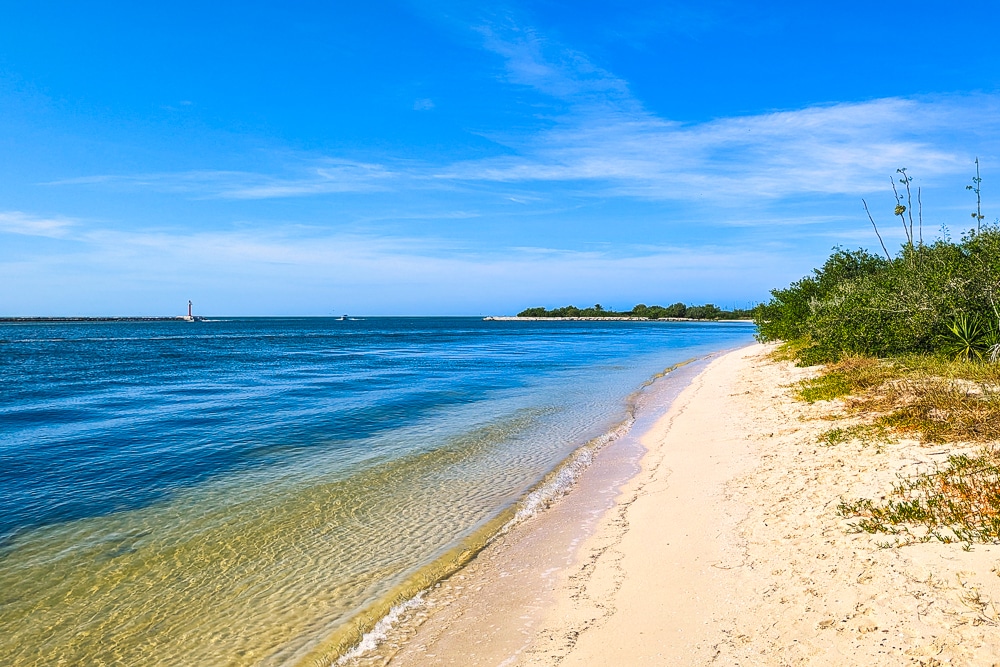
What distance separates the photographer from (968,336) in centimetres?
1631

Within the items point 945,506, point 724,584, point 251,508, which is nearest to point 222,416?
point 251,508

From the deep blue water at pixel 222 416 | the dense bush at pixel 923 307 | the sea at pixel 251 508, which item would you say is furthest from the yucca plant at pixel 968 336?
the deep blue water at pixel 222 416

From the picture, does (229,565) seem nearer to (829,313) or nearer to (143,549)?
(143,549)

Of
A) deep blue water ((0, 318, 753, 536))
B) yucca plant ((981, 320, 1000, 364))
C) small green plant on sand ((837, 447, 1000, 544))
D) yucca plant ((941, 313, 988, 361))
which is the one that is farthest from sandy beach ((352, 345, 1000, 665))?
yucca plant ((941, 313, 988, 361))

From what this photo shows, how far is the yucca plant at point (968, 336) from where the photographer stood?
16.1m

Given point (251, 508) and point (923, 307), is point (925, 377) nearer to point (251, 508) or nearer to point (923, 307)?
point (923, 307)

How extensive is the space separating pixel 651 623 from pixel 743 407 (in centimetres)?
1246

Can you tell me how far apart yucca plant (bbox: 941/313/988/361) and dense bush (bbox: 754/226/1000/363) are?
22 mm

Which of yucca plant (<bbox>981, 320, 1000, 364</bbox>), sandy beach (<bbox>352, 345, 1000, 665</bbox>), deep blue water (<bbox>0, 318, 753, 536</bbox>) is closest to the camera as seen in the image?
sandy beach (<bbox>352, 345, 1000, 665</bbox>)

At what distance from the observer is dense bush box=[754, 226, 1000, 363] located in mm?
16078

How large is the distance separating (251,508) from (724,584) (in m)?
7.81

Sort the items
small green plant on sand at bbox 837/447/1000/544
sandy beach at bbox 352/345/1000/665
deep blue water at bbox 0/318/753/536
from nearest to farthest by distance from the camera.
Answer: sandy beach at bbox 352/345/1000/665 < small green plant on sand at bbox 837/447/1000/544 < deep blue water at bbox 0/318/753/536

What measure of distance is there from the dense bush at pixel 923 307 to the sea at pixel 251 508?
334 inches

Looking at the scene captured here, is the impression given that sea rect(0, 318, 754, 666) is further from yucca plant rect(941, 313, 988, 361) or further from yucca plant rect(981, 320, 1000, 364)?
yucca plant rect(981, 320, 1000, 364)
